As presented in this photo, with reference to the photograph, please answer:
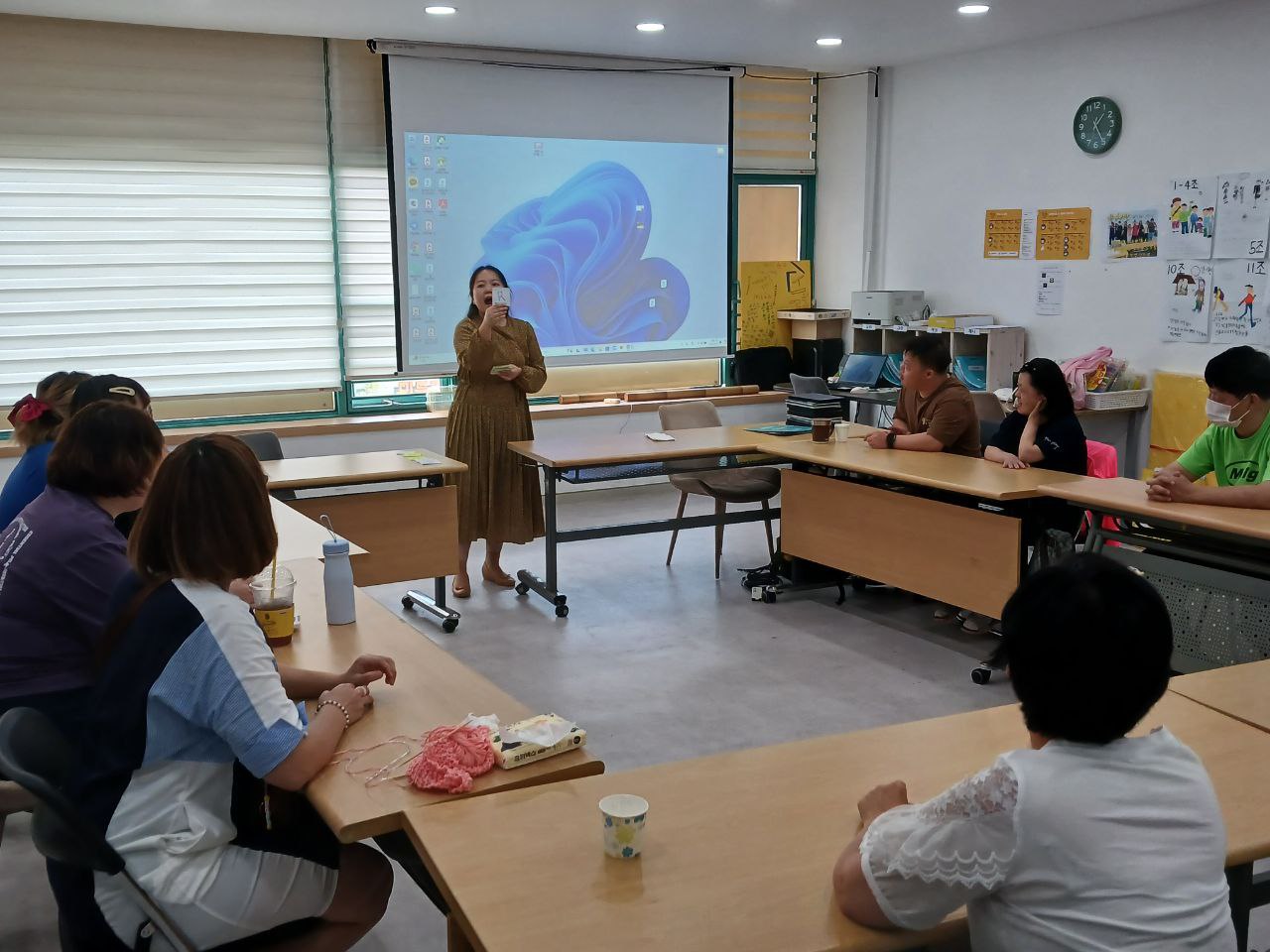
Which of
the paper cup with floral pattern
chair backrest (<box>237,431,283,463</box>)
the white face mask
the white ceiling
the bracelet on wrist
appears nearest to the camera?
the paper cup with floral pattern

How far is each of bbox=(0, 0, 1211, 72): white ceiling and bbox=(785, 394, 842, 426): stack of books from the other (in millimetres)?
1974

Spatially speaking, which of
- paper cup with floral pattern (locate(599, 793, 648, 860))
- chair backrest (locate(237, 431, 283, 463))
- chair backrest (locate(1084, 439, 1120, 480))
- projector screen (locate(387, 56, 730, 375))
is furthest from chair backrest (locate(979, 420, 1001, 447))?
paper cup with floral pattern (locate(599, 793, 648, 860))

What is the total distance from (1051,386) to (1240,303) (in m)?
1.74

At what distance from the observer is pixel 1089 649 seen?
4.28 ft

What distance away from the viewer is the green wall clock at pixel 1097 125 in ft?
20.7

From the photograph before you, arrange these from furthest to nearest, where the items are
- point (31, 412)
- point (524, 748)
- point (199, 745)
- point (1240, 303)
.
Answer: point (1240, 303)
point (31, 412)
point (524, 748)
point (199, 745)

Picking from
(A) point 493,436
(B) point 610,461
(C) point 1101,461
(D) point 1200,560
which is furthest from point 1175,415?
(A) point 493,436

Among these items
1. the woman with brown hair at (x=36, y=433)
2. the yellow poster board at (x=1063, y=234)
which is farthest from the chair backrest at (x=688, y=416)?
the woman with brown hair at (x=36, y=433)

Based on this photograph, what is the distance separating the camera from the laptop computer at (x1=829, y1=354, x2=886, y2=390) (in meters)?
7.49

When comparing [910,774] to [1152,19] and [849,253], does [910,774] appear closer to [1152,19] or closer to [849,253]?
[1152,19]

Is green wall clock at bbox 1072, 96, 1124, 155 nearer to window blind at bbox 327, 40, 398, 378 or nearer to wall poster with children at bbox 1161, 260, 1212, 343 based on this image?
wall poster with children at bbox 1161, 260, 1212, 343

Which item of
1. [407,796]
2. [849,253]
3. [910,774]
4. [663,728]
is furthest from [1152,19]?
[407,796]

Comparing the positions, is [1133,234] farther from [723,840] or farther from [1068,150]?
[723,840]

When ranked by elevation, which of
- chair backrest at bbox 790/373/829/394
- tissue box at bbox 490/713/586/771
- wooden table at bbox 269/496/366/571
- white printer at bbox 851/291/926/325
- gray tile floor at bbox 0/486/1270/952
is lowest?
gray tile floor at bbox 0/486/1270/952
